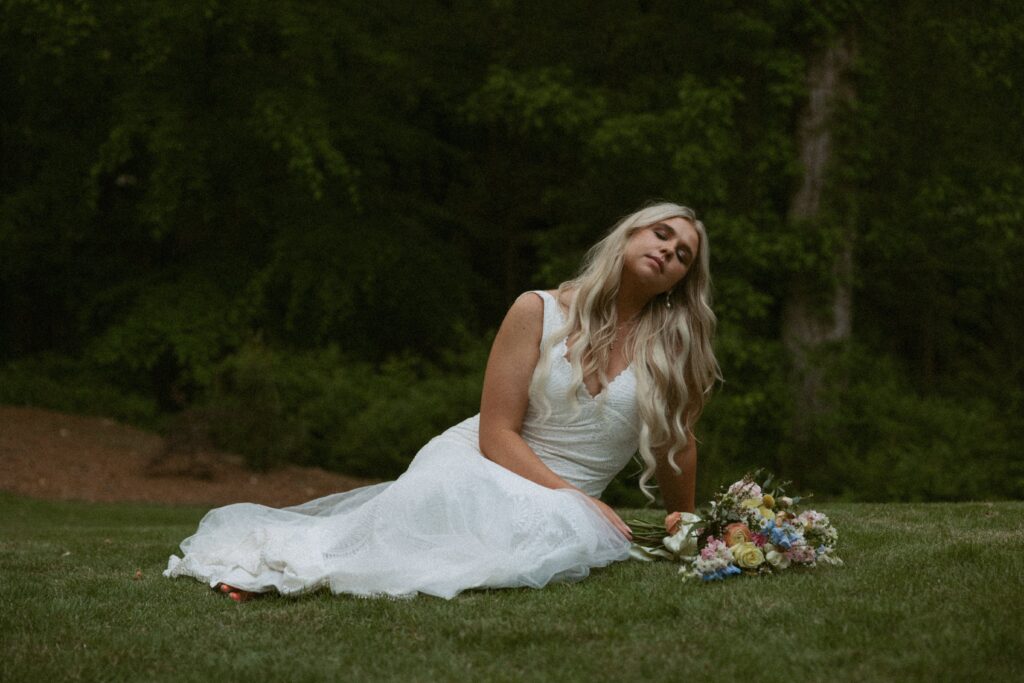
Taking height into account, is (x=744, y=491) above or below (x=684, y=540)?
above

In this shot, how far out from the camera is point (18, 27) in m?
14.6

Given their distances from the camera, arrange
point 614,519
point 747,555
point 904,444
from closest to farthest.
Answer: point 747,555 → point 614,519 → point 904,444

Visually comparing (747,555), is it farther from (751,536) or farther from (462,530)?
(462,530)

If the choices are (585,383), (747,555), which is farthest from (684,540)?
(585,383)

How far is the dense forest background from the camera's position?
527 inches

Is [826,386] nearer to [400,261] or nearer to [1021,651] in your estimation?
[400,261]

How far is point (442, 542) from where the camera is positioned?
186 inches

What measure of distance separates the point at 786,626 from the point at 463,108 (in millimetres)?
12353

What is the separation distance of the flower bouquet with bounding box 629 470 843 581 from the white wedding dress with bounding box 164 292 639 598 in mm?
400

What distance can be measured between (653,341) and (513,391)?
2.27 ft

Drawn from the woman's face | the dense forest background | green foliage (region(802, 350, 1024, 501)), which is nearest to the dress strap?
the woman's face

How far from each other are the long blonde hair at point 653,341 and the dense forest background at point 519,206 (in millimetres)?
6749

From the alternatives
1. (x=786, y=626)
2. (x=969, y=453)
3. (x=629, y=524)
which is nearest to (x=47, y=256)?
(x=969, y=453)

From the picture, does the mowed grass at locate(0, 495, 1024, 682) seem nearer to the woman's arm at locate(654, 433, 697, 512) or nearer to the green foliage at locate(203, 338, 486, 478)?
the woman's arm at locate(654, 433, 697, 512)
